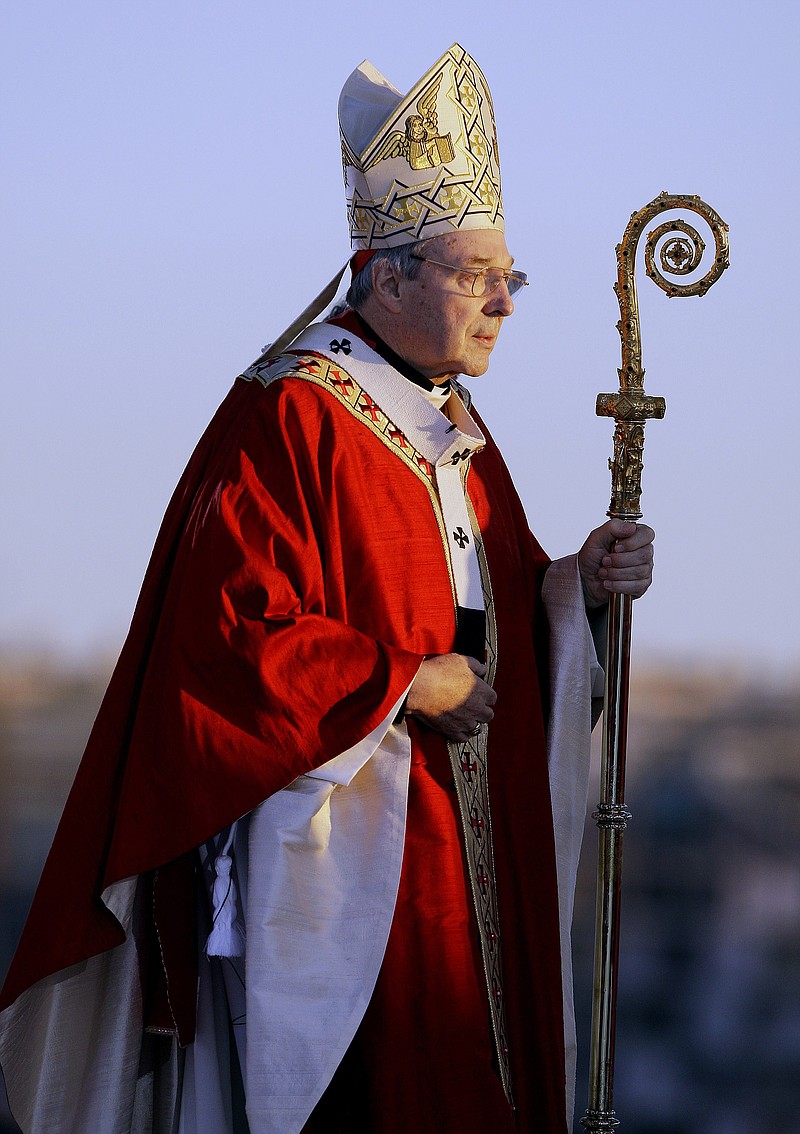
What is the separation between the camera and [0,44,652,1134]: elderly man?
Answer: 2.78m

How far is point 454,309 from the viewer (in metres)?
3.01

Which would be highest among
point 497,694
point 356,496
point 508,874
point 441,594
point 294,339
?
point 294,339

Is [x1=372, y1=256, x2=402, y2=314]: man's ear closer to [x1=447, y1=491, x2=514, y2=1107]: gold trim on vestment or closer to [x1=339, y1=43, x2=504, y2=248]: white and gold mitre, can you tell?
[x1=339, y1=43, x2=504, y2=248]: white and gold mitre

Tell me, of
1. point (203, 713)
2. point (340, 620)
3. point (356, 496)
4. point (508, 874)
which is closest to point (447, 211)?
point (356, 496)

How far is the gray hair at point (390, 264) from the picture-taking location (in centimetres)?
306

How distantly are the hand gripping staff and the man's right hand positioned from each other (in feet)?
1.03

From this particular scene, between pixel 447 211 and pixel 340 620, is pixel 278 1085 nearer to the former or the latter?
pixel 340 620

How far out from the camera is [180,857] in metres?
2.86

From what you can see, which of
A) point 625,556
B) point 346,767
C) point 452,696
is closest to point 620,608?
point 625,556

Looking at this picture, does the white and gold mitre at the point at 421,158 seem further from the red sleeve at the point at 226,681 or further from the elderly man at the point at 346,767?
the red sleeve at the point at 226,681

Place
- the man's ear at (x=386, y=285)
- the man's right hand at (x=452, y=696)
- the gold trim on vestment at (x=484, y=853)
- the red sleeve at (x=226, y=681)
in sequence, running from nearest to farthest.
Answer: the red sleeve at (x=226, y=681)
the man's right hand at (x=452, y=696)
the gold trim on vestment at (x=484, y=853)
the man's ear at (x=386, y=285)

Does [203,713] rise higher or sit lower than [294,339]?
lower

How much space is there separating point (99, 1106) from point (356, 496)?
119 cm

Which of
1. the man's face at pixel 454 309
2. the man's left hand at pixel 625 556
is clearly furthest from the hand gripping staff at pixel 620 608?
the man's face at pixel 454 309
